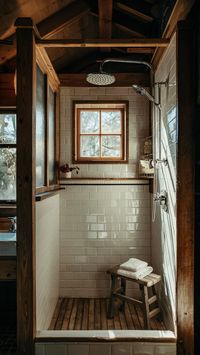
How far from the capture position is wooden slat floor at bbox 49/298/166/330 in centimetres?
247

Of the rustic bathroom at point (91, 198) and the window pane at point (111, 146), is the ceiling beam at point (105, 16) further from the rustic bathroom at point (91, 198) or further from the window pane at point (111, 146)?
the window pane at point (111, 146)

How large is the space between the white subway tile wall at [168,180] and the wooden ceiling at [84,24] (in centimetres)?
32

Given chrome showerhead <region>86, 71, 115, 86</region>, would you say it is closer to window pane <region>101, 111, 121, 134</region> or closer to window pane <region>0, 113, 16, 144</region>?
window pane <region>101, 111, 121, 134</region>

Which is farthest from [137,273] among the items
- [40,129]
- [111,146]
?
[40,129]

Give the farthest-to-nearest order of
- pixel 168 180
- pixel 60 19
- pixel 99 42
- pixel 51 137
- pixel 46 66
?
pixel 51 137
pixel 60 19
pixel 46 66
pixel 168 180
pixel 99 42

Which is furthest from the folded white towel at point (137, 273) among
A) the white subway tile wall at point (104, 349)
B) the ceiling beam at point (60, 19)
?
the ceiling beam at point (60, 19)

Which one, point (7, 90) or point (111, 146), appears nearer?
point (7, 90)

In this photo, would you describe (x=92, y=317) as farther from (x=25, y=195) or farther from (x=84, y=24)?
(x=84, y=24)

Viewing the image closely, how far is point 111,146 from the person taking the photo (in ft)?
10.4

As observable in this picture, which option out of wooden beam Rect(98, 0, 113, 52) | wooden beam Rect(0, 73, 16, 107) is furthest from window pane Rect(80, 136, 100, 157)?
wooden beam Rect(98, 0, 113, 52)

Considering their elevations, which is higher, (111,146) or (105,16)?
(105,16)

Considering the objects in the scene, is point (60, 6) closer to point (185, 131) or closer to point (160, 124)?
point (160, 124)

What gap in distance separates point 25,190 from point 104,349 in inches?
48.3

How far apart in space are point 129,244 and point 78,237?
590 mm
